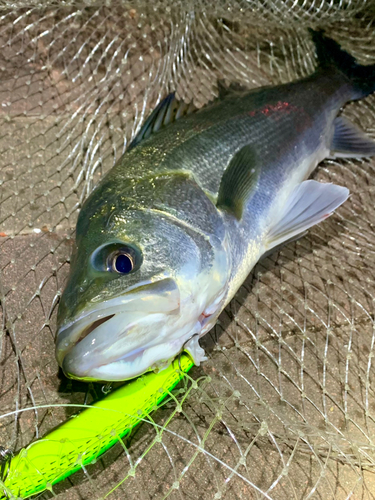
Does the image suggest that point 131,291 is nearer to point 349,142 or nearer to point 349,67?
point 349,142

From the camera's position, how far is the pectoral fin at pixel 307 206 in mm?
1995

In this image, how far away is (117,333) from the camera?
1.27 meters

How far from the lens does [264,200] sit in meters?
1.92

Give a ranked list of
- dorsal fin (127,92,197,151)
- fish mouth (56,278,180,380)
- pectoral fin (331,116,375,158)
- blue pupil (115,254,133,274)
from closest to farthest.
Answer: fish mouth (56,278,180,380) → blue pupil (115,254,133,274) → dorsal fin (127,92,197,151) → pectoral fin (331,116,375,158)

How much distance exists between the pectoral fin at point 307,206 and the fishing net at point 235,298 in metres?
0.27

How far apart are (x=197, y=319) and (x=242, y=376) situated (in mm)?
508

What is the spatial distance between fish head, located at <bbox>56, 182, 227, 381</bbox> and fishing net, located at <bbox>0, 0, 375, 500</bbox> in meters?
0.27

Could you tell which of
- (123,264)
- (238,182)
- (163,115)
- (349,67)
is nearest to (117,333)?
(123,264)

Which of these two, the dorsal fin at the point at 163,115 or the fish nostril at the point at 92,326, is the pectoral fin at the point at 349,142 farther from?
the fish nostril at the point at 92,326

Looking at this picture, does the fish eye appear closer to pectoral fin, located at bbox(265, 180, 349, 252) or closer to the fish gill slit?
the fish gill slit

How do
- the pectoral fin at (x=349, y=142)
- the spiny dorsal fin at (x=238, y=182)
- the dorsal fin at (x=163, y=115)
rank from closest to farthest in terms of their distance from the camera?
1. the spiny dorsal fin at (x=238, y=182)
2. the dorsal fin at (x=163, y=115)
3. the pectoral fin at (x=349, y=142)

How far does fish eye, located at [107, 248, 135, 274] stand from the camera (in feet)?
4.55

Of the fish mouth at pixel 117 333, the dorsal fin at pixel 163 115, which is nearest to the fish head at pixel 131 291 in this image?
the fish mouth at pixel 117 333

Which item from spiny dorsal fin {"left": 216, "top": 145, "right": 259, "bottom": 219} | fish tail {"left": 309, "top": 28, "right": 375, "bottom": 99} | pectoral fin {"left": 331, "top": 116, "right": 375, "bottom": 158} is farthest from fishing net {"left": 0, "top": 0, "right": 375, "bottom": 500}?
spiny dorsal fin {"left": 216, "top": 145, "right": 259, "bottom": 219}
